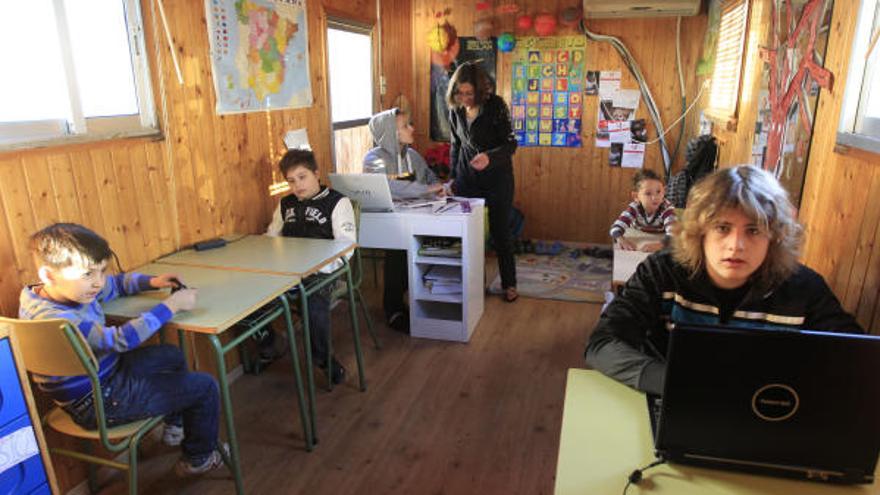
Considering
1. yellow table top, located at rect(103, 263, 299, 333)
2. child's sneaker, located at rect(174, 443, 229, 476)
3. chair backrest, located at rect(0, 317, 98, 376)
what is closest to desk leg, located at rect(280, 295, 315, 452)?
yellow table top, located at rect(103, 263, 299, 333)

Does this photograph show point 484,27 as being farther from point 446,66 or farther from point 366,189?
point 366,189

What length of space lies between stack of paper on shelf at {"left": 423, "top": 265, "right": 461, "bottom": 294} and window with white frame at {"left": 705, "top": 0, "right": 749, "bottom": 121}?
1.79 meters

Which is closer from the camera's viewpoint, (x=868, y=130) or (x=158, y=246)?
(x=868, y=130)

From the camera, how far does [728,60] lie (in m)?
3.46

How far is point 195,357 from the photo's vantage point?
2.63 meters

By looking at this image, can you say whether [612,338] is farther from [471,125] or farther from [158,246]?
[471,125]

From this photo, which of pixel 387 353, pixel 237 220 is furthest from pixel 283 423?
pixel 237 220

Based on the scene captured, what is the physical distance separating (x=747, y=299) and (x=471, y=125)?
8.12ft

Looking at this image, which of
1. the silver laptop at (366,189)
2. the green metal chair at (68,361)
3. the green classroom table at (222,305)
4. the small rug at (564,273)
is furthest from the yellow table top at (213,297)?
the small rug at (564,273)

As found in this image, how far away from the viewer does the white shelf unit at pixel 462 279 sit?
10.1ft

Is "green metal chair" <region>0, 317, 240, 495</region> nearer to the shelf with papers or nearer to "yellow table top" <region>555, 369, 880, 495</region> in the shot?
"yellow table top" <region>555, 369, 880, 495</region>

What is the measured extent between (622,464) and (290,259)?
1.71m

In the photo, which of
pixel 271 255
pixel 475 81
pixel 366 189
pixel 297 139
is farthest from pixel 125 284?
pixel 475 81

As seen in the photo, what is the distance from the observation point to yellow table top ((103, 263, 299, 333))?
5.85 ft
